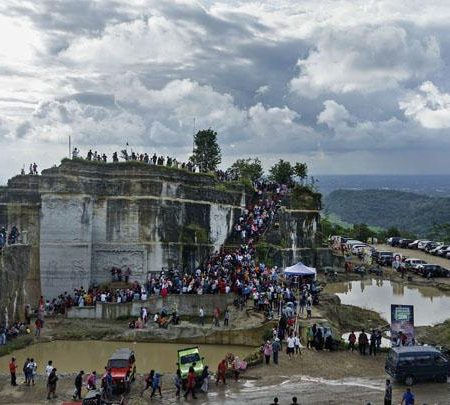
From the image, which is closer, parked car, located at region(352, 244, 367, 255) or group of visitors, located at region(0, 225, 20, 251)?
group of visitors, located at region(0, 225, 20, 251)

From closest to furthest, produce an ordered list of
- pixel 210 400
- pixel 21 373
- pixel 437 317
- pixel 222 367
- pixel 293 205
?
pixel 210 400 < pixel 222 367 < pixel 21 373 < pixel 437 317 < pixel 293 205

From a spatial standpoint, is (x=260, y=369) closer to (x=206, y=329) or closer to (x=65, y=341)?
(x=206, y=329)

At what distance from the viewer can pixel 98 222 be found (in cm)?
4012

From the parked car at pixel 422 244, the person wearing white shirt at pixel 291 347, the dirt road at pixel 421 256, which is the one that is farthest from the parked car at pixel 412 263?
the person wearing white shirt at pixel 291 347

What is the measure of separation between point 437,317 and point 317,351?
17511 mm

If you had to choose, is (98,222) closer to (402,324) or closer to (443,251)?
(402,324)

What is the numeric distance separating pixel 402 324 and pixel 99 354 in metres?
15.3

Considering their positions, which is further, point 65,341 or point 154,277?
point 154,277

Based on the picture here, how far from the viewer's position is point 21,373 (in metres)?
28.2

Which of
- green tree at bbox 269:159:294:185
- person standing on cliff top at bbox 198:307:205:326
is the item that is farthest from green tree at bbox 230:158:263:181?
person standing on cliff top at bbox 198:307:205:326

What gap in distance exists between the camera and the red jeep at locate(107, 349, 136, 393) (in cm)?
2361

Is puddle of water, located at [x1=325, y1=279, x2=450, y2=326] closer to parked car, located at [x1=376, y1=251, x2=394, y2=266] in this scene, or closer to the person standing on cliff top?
parked car, located at [x1=376, y1=251, x2=394, y2=266]

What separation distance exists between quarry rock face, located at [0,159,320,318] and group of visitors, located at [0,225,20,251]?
83 cm

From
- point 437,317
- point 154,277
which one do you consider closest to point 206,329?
point 154,277
